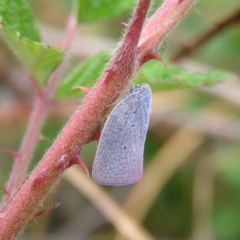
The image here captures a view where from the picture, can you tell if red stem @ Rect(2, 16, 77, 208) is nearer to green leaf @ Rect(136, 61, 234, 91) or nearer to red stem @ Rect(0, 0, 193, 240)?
red stem @ Rect(0, 0, 193, 240)

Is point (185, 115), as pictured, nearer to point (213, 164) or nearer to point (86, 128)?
point (213, 164)

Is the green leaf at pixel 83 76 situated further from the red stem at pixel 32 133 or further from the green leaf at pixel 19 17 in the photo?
the green leaf at pixel 19 17

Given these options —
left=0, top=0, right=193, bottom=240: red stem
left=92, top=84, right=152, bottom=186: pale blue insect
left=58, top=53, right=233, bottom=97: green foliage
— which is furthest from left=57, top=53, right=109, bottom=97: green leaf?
left=0, top=0, right=193, bottom=240: red stem

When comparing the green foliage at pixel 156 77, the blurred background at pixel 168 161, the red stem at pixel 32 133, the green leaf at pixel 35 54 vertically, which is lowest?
the blurred background at pixel 168 161

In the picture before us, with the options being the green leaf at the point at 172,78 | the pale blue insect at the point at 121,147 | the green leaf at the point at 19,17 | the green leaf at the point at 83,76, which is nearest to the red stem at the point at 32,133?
the green leaf at the point at 83,76

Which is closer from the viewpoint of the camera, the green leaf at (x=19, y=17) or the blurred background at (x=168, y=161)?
the green leaf at (x=19, y=17)

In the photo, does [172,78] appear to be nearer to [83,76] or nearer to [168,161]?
[83,76]

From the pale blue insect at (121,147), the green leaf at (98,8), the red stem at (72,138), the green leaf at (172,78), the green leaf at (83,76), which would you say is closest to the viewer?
the red stem at (72,138)

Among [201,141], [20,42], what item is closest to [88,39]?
[201,141]

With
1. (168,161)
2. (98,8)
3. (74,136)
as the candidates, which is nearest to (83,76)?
(98,8)
